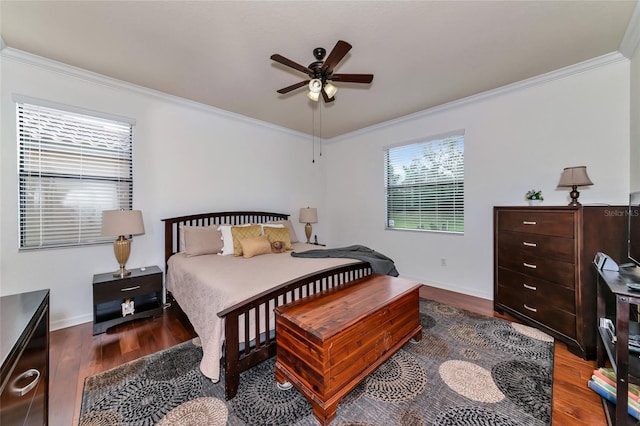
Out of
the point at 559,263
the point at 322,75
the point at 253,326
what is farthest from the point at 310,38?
the point at 559,263

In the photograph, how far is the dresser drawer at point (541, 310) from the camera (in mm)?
2139

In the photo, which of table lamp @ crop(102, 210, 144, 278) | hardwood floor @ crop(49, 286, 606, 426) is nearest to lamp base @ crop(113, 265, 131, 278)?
table lamp @ crop(102, 210, 144, 278)

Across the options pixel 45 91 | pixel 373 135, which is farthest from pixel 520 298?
pixel 45 91

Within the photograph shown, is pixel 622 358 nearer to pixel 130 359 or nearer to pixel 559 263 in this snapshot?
pixel 559 263

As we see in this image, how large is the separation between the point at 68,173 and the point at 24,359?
2.50m

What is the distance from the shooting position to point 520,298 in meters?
2.58

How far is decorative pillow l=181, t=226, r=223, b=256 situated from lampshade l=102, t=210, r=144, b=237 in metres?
0.49

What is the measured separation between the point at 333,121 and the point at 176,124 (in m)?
2.33

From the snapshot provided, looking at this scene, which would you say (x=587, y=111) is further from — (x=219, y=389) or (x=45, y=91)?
(x=45, y=91)

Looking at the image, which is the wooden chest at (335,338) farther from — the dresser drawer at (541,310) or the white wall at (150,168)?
the white wall at (150,168)

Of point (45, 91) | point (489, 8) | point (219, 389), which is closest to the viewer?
point (219, 389)

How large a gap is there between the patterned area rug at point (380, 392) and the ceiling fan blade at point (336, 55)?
2353 mm

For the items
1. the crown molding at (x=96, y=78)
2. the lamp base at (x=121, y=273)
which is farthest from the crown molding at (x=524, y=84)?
the lamp base at (x=121, y=273)

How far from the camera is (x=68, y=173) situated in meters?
2.64
